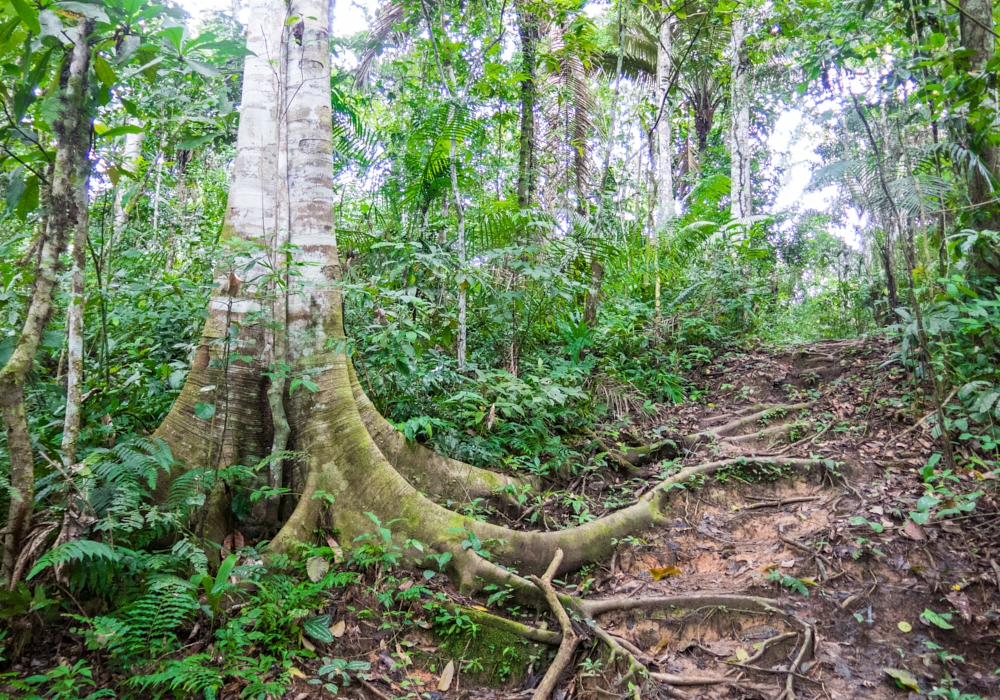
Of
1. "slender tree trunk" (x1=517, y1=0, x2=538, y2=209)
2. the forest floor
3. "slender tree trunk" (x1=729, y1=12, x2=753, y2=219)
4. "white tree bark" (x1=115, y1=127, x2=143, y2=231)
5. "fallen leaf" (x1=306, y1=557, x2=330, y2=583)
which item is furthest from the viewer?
"slender tree trunk" (x1=729, y1=12, x2=753, y2=219)

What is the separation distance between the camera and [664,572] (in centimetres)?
365

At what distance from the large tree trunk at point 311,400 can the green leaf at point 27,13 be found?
1285 mm

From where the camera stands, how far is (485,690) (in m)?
2.68

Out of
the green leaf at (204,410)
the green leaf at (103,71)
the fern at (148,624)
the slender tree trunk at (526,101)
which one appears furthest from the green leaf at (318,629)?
the slender tree trunk at (526,101)

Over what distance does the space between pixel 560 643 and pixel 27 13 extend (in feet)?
11.6

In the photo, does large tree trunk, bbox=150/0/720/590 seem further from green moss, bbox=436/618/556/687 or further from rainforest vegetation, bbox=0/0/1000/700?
green moss, bbox=436/618/556/687

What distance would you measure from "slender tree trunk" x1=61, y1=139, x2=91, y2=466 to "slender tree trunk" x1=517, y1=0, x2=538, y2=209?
4802 millimetres

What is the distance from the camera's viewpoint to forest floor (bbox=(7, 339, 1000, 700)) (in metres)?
2.65

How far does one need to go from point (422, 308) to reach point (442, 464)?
3.88 ft

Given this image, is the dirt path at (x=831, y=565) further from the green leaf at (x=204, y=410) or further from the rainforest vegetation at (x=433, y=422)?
the green leaf at (x=204, y=410)

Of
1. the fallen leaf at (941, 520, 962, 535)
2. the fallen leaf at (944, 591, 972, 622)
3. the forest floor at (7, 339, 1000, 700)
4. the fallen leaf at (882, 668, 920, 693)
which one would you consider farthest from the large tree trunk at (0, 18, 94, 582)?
the fallen leaf at (941, 520, 962, 535)

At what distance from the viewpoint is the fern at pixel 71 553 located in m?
2.06

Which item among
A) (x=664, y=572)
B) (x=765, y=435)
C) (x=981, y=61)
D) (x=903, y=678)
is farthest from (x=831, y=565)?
(x=981, y=61)

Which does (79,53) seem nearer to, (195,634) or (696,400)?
(195,634)
